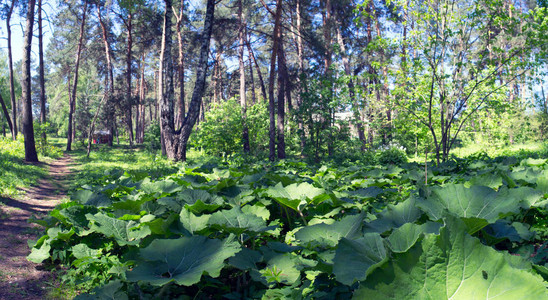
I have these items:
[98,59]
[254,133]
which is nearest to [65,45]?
[98,59]

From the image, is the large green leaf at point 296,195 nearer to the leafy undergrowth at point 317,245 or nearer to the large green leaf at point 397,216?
the leafy undergrowth at point 317,245

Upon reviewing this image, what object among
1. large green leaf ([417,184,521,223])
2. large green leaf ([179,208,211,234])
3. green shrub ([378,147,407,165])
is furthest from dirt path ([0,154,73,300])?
green shrub ([378,147,407,165])

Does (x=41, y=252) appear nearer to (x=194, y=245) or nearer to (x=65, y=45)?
(x=194, y=245)

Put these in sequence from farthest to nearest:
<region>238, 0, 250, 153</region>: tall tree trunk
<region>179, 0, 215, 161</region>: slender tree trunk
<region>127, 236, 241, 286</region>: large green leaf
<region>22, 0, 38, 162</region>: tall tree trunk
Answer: <region>238, 0, 250, 153</region>: tall tree trunk, <region>22, 0, 38, 162</region>: tall tree trunk, <region>179, 0, 215, 161</region>: slender tree trunk, <region>127, 236, 241, 286</region>: large green leaf

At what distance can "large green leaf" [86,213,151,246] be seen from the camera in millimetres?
2025

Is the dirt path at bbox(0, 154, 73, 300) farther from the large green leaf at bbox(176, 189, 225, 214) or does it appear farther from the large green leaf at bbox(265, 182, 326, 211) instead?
the large green leaf at bbox(265, 182, 326, 211)

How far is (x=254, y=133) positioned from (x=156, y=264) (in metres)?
18.1

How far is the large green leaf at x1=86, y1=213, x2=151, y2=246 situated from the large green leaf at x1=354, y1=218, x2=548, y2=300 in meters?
1.49

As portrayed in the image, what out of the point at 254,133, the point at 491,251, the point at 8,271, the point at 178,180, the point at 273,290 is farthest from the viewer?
the point at 254,133

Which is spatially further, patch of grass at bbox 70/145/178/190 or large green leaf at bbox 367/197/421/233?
patch of grass at bbox 70/145/178/190

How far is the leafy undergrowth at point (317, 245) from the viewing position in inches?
35.2

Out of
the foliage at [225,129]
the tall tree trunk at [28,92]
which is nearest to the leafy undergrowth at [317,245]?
the tall tree trunk at [28,92]

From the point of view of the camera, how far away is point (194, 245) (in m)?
1.65

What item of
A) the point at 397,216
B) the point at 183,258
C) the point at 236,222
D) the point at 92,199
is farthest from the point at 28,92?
the point at 397,216
